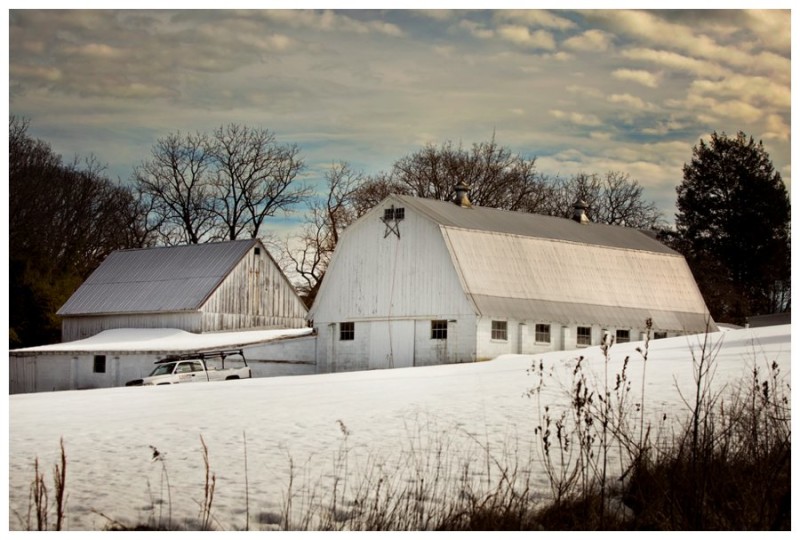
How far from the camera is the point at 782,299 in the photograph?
43344 millimetres

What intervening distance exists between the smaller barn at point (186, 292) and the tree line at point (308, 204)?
1.43 meters

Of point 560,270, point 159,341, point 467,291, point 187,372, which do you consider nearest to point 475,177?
point 560,270

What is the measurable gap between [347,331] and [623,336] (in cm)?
969

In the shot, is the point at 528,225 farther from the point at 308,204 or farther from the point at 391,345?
the point at 308,204

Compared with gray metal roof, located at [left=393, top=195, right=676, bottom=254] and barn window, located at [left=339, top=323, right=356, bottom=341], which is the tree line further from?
barn window, located at [left=339, top=323, right=356, bottom=341]

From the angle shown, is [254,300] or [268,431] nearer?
[268,431]

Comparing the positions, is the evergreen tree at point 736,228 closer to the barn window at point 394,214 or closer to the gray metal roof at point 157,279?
the barn window at point 394,214

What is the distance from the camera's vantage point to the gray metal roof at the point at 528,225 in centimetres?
3816

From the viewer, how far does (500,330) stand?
3631cm

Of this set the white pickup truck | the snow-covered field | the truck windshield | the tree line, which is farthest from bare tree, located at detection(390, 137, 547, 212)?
the snow-covered field

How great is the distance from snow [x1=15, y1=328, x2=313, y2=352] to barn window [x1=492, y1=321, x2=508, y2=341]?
7.60m

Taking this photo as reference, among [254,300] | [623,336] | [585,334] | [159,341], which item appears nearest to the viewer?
[585,334]

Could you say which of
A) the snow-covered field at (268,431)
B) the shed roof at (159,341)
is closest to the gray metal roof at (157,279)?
the shed roof at (159,341)

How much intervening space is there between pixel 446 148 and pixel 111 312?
18.4m
